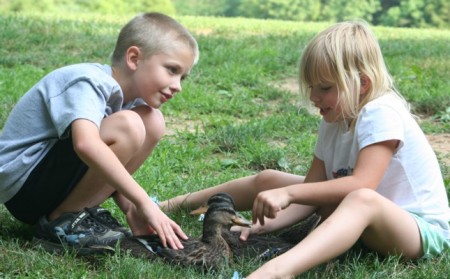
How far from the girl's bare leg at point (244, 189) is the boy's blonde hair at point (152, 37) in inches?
28.3

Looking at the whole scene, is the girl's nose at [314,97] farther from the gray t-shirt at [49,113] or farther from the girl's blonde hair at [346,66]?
the gray t-shirt at [49,113]

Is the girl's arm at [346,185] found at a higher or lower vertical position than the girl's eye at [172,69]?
lower

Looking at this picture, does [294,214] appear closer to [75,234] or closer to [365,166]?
[365,166]

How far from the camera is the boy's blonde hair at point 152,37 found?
11.9 ft

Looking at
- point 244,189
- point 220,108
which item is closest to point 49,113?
point 244,189

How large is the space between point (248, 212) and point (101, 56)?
456cm

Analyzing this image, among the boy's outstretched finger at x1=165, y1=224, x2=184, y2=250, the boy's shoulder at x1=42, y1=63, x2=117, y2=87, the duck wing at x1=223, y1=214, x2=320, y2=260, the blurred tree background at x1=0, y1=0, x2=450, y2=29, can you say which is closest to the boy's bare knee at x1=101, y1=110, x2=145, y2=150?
the boy's shoulder at x1=42, y1=63, x2=117, y2=87

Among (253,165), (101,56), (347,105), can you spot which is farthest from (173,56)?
(101,56)

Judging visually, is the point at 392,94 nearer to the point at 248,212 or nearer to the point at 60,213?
the point at 248,212

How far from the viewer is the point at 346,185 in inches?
132

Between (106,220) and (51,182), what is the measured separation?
29 cm

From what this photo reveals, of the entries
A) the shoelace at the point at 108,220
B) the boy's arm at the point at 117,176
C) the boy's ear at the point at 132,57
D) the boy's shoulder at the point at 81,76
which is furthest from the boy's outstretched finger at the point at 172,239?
the boy's ear at the point at 132,57

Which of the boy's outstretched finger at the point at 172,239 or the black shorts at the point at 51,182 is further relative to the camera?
the black shorts at the point at 51,182

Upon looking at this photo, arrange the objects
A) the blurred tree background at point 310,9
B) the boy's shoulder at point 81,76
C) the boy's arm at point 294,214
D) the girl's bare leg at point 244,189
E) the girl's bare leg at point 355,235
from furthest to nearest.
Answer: the blurred tree background at point 310,9 < the girl's bare leg at point 244,189 < the boy's arm at point 294,214 < the boy's shoulder at point 81,76 < the girl's bare leg at point 355,235
